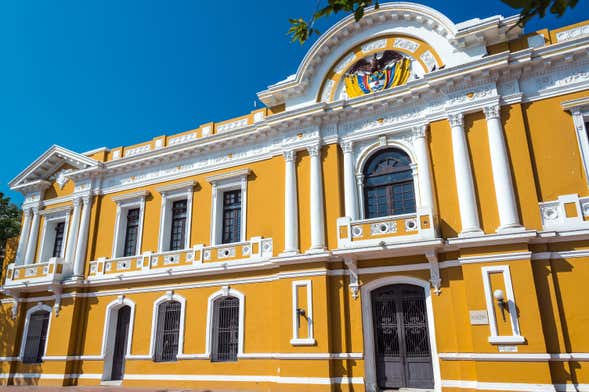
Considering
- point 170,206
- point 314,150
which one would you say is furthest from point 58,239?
point 314,150

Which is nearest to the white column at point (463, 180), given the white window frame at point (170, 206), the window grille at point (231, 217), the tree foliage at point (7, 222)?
the window grille at point (231, 217)

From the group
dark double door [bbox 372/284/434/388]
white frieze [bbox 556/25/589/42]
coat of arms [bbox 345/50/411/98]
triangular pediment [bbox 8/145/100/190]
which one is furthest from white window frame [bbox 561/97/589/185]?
triangular pediment [bbox 8/145/100/190]

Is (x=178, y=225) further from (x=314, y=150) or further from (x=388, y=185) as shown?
(x=388, y=185)

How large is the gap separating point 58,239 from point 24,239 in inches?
56.8

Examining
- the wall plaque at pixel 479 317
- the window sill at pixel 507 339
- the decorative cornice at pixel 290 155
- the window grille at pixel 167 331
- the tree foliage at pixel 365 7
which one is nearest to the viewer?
the tree foliage at pixel 365 7

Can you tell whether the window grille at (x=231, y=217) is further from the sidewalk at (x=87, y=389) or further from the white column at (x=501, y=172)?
the white column at (x=501, y=172)

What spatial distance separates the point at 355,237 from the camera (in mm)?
12227

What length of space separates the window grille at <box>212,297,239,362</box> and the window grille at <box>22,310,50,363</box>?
7.87 m

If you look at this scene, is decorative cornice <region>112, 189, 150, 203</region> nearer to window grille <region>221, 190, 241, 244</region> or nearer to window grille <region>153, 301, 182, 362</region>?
window grille <region>221, 190, 241, 244</region>

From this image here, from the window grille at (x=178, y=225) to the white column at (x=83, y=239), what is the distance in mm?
3851

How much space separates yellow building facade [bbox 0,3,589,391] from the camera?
10.6 meters

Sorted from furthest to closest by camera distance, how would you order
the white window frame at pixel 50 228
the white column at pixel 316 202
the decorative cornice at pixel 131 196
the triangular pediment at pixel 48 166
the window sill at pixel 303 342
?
the triangular pediment at pixel 48 166 → the white window frame at pixel 50 228 → the decorative cornice at pixel 131 196 → the white column at pixel 316 202 → the window sill at pixel 303 342

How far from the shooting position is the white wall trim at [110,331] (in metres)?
15.5

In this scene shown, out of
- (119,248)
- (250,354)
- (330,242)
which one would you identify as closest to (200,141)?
(119,248)
